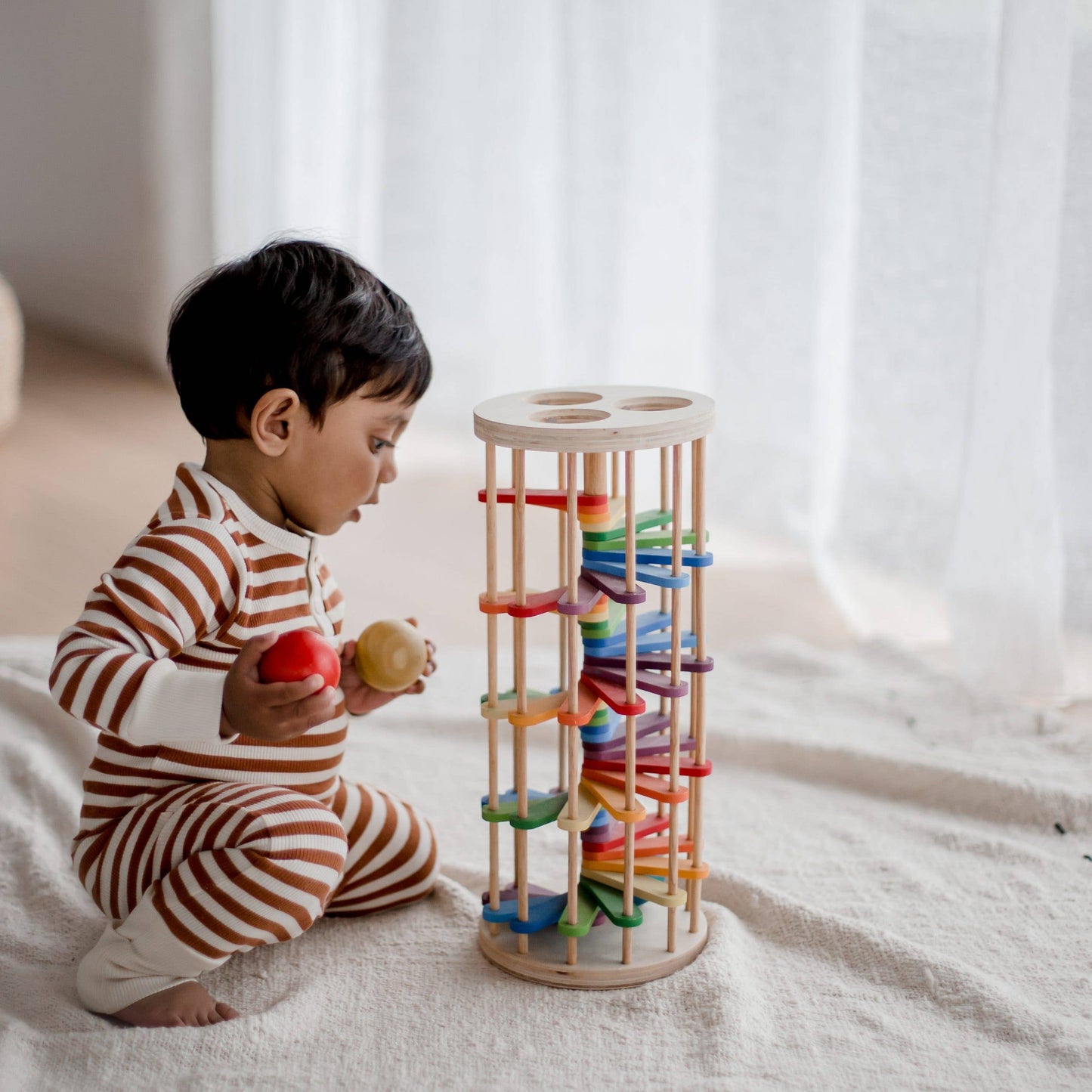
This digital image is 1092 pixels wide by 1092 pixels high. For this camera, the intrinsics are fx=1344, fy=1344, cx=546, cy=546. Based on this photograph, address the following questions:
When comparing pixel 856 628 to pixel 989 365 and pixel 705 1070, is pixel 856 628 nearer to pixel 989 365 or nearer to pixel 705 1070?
pixel 989 365

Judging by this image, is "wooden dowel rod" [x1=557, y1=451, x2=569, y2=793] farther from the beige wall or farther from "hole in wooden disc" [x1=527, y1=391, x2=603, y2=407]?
the beige wall

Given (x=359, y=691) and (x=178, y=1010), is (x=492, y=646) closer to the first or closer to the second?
(x=359, y=691)

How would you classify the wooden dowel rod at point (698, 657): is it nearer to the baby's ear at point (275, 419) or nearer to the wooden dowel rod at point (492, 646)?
the wooden dowel rod at point (492, 646)

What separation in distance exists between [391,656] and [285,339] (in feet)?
0.74

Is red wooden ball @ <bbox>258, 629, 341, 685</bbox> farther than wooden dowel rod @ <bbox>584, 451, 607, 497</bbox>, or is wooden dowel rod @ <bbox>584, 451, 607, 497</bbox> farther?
wooden dowel rod @ <bbox>584, 451, 607, 497</bbox>

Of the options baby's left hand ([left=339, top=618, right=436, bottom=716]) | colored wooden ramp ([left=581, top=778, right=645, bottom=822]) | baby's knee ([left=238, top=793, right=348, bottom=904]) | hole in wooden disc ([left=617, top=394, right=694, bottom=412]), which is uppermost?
hole in wooden disc ([left=617, top=394, right=694, bottom=412])

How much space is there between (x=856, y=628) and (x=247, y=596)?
0.97m

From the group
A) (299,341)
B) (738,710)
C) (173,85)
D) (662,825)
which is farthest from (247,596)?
(173,85)

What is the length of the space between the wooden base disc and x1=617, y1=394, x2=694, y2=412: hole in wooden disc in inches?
14.0

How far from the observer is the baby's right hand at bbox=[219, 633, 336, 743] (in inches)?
29.4

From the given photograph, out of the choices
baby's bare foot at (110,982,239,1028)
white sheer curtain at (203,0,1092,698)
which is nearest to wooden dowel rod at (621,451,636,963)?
baby's bare foot at (110,982,239,1028)

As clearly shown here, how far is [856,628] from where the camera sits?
165 cm

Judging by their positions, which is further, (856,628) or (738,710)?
(856,628)

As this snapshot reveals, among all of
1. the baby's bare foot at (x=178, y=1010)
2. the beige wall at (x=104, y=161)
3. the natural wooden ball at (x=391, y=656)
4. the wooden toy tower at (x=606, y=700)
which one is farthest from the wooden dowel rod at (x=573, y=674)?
the beige wall at (x=104, y=161)
